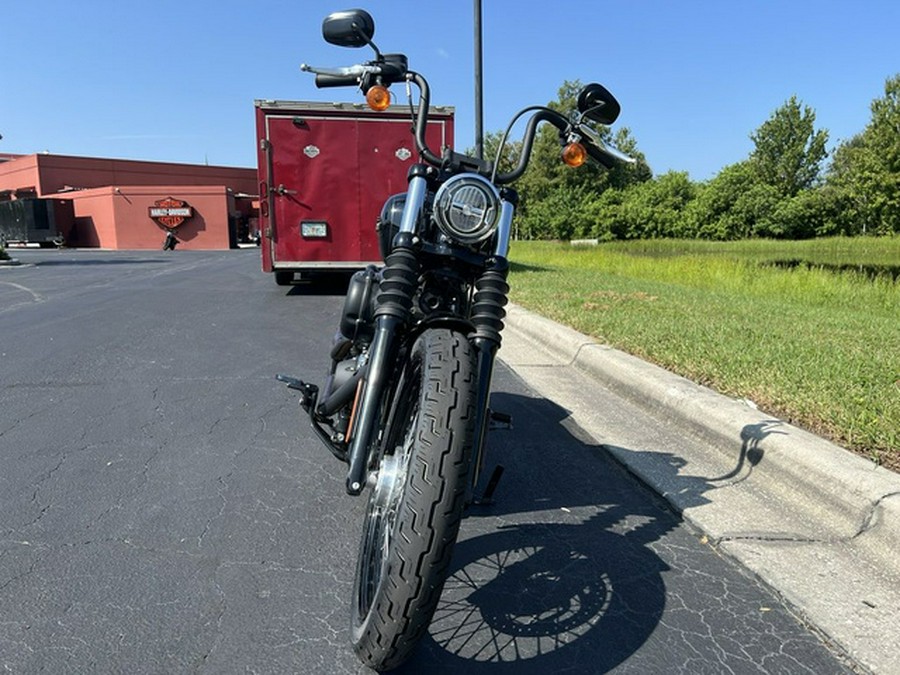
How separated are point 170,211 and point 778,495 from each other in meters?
44.4

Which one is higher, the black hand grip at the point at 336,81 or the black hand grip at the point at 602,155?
the black hand grip at the point at 336,81

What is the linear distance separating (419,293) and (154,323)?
7.15 meters

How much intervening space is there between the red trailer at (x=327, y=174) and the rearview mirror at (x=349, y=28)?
8.13m

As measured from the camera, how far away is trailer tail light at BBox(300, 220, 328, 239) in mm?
10961

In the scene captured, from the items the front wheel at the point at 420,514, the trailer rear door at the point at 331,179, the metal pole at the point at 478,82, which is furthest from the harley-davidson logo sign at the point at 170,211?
the front wheel at the point at 420,514

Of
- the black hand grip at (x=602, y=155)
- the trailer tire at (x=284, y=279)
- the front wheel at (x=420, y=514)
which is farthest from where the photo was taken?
the trailer tire at (x=284, y=279)

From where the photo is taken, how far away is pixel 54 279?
51.9 ft

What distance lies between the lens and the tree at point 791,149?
61.5 m

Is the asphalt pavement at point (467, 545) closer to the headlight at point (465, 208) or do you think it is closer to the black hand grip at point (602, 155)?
the headlight at point (465, 208)

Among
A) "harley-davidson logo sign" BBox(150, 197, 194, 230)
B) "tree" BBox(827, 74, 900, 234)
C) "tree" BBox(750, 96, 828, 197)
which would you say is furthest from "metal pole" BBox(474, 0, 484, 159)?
"tree" BBox(750, 96, 828, 197)

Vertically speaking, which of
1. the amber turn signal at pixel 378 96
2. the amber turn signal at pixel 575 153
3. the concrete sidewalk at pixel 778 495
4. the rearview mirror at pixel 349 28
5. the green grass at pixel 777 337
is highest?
the rearview mirror at pixel 349 28

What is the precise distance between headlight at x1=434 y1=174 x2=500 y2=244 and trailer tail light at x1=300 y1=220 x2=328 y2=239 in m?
9.07

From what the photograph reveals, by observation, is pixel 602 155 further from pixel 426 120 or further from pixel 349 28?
pixel 349 28

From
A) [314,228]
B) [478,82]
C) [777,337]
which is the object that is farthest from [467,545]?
[478,82]
